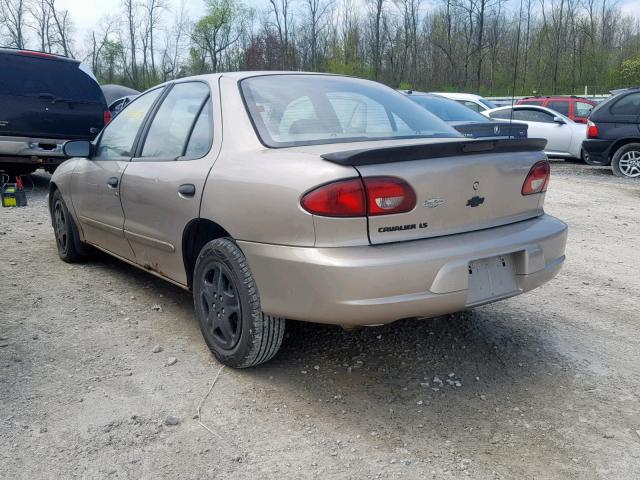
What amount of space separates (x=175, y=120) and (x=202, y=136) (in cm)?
46

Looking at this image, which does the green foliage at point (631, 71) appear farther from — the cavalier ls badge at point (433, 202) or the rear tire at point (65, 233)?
the cavalier ls badge at point (433, 202)

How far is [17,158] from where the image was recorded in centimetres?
888

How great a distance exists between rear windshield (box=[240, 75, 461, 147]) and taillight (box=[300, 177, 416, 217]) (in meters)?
0.50

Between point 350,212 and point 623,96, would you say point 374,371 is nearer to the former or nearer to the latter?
point 350,212

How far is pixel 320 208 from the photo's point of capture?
2660mm

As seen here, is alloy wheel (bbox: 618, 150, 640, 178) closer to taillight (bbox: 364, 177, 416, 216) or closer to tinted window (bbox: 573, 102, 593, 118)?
tinted window (bbox: 573, 102, 593, 118)

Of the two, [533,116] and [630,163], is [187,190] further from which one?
[533,116]

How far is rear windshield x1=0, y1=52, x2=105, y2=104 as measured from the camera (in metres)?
8.80

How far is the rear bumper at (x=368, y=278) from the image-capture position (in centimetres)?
262

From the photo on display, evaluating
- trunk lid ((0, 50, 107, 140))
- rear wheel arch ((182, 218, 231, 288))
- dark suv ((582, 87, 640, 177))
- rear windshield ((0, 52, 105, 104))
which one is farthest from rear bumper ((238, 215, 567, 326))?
dark suv ((582, 87, 640, 177))

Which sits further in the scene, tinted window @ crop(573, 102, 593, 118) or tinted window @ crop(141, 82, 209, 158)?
tinted window @ crop(573, 102, 593, 118)

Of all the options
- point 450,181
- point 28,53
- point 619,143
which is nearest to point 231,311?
point 450,181

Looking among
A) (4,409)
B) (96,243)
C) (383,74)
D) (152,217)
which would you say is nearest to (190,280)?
(152,217)

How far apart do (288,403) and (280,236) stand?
0.79 m
